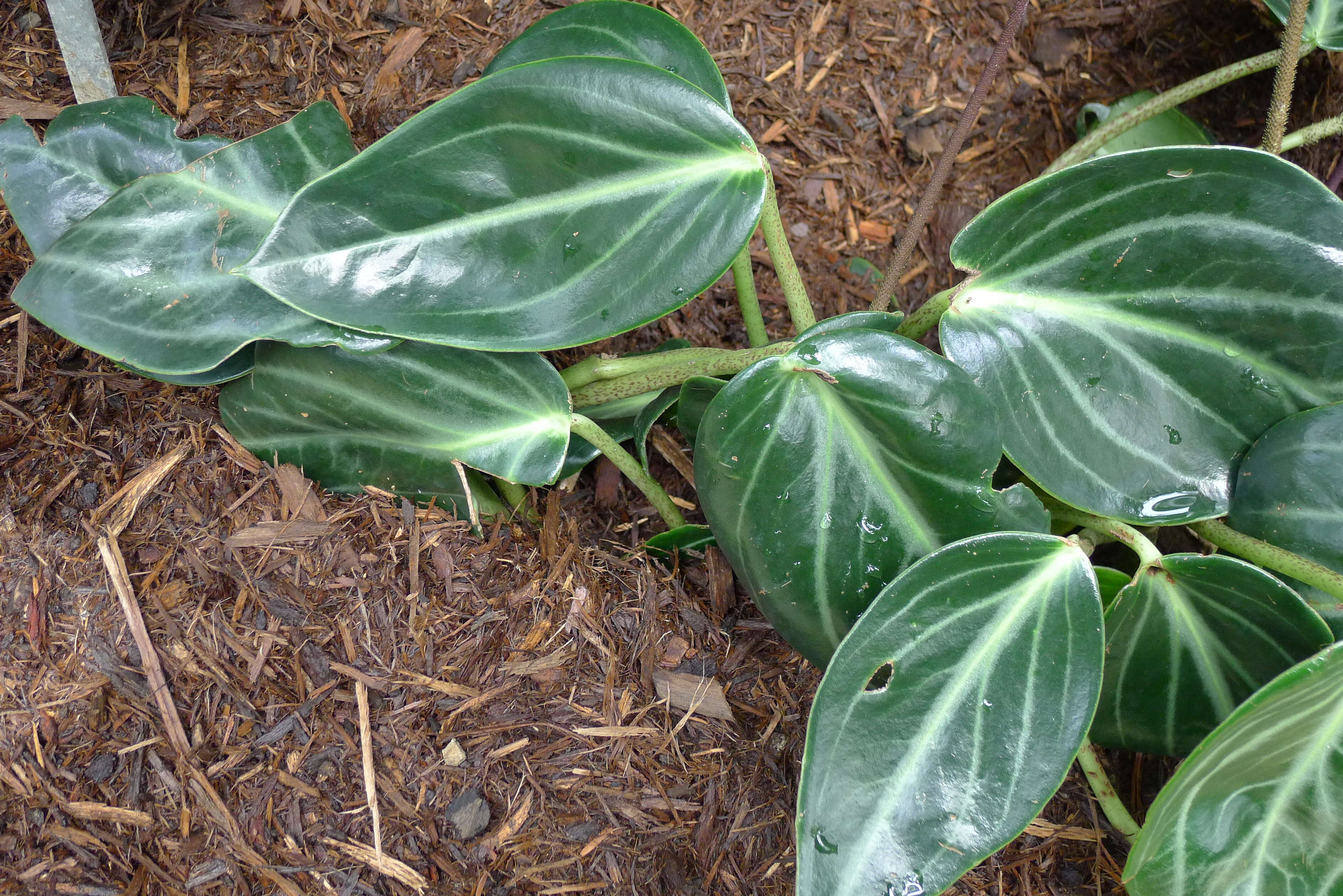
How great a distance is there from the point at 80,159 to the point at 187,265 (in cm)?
21

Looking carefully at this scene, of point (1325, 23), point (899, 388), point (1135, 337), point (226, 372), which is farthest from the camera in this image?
point (1325, 23)

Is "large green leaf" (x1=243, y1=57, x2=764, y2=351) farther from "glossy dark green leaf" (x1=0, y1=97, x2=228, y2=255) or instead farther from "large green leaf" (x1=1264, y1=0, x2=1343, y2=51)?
"large green leaf" (x1=1264, y1=0, x2=1343, y2=51)

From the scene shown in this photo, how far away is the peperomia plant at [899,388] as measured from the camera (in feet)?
2.79

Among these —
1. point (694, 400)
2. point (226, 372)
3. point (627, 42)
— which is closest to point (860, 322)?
point (694, 400)

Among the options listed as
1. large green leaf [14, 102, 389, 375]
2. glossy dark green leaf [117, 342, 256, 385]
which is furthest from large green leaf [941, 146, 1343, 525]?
glossy dark green leaf [117, 342, 256, 385]

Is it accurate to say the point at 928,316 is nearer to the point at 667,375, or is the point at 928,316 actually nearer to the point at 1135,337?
the point at 1135,337

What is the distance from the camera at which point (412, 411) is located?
3.43 feet

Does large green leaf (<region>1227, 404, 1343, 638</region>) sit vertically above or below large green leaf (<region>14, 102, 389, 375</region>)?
below

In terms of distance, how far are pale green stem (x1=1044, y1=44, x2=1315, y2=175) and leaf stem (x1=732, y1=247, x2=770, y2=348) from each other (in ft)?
1.54

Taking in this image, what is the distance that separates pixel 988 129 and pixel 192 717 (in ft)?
4.83

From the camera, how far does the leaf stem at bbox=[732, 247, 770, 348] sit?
3.84 ft

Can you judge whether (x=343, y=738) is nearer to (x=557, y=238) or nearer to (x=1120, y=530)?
(x=557, y=238)

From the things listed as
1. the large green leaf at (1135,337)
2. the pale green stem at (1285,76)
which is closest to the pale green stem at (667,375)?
the large green leaf at (1135,337)

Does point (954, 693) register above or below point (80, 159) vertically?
below
